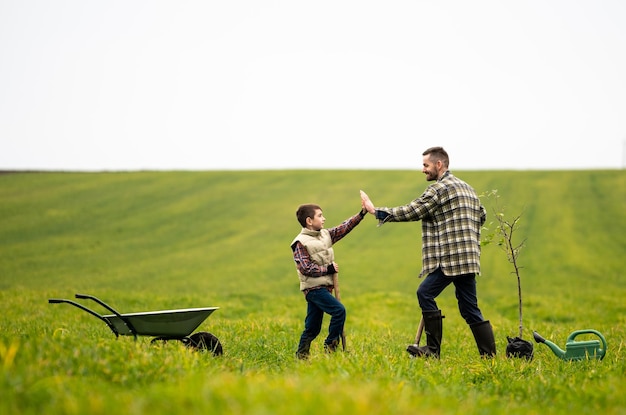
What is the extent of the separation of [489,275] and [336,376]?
17858 mm

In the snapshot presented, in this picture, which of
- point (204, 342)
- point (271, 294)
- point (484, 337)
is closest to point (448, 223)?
point (484, 337)

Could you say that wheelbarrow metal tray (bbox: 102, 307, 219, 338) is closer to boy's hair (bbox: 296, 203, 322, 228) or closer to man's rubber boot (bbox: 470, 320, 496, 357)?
boy's hair (bbox: 296, 203, 322, 228)

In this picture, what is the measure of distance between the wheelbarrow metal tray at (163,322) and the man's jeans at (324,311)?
1.31 m

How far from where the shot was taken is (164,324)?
18.5ft

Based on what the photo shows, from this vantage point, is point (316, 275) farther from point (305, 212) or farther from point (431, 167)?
point (431, 167)

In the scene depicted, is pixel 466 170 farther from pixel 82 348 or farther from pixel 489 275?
pixel 82 348

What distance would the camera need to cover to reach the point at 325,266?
665cm

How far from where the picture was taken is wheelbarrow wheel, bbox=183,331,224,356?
6.06m

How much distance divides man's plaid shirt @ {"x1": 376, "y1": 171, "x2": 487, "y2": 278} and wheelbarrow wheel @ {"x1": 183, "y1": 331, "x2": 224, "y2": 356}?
2.36 m

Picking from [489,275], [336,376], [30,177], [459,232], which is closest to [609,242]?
[489,275]

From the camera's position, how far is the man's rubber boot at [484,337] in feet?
22.3

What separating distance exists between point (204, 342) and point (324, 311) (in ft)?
4.48

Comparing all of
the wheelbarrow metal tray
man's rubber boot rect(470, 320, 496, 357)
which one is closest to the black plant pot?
man's rubber boot rect(470, 320, 496, 357)

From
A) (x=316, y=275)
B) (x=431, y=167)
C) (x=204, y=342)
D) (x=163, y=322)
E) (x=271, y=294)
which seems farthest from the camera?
(x=271, y=294)
